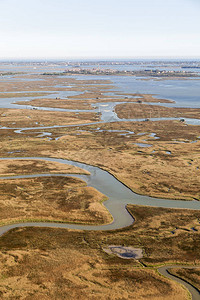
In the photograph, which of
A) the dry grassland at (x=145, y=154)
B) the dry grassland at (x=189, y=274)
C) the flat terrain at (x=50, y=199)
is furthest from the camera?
the dry grassland at (x=145, y=154)

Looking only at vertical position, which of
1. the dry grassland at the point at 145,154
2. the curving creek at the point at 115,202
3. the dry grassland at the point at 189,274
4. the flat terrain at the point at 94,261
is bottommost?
the dry grassland at the point at 189,274

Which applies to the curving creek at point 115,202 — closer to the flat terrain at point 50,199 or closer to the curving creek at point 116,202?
the curving creek at point 116,202

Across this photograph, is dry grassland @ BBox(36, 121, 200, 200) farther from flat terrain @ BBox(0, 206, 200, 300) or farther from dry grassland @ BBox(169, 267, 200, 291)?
dry grassland @ BBox(169, 267, 200, 291)

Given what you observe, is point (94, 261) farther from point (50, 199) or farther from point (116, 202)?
point (50, 199)

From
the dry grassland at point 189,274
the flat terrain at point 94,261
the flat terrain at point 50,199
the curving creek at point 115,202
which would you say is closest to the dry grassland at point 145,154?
the curving creek at point 115,202

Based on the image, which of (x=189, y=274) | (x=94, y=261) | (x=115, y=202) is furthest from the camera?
(x=115, y=202)

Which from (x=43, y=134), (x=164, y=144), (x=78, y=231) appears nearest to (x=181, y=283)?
(x=78, y=231)

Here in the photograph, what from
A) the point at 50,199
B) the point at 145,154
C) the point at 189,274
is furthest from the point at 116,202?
the point at 145,154

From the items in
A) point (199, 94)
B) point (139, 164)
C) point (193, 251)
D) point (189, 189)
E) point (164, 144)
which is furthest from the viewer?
point (199, 94)

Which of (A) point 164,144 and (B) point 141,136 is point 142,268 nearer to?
(A) point 164,144

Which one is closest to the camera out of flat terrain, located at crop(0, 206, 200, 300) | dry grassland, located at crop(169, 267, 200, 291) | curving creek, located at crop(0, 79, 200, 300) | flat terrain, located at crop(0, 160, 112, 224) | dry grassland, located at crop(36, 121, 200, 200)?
flat terrain, located at crop(0, 206, 200, 300)

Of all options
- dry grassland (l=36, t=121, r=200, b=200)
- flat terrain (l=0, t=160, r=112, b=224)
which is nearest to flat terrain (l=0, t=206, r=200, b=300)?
flat terrain (l=0, t=160, r=112, b=224)
